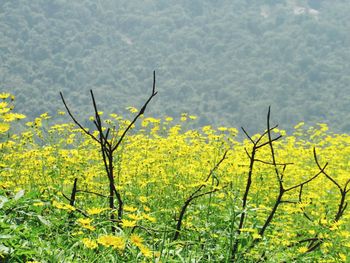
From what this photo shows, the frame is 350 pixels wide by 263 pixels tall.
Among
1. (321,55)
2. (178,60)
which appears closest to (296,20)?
(321,55)

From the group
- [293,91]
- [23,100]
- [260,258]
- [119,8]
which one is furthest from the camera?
[119,8]

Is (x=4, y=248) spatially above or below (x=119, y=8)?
above

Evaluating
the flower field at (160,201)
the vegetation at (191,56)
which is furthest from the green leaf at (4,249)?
the vegetation at (191,56)

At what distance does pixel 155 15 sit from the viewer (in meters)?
105

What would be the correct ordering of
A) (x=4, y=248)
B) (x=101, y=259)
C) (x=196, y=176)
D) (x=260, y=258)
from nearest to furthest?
(x=4, y=248) → (x=101, y=259) → (x=260, y=258) → (x=196, y=176)

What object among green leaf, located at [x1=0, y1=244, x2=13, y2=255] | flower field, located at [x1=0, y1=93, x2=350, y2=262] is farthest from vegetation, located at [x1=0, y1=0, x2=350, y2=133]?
green leaf, located at [x1=0, y1=244, x2=13, y2=255]

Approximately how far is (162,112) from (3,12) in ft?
128

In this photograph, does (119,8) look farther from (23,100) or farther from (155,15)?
(23,100)

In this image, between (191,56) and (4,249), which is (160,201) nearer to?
(4,249)

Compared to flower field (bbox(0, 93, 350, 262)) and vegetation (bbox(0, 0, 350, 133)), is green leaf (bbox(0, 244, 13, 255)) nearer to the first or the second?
flower field (bbox(0, 93, 350, 262))

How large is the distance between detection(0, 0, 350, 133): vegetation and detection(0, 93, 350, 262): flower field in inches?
1775

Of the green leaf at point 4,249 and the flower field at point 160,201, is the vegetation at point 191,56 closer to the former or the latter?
the flower field at point 160,201

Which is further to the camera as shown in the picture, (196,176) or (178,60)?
(178,60)

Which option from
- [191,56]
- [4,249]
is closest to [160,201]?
[4,249]
